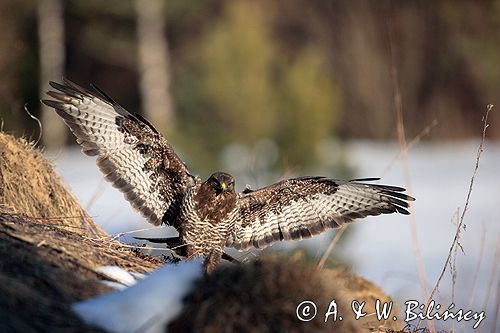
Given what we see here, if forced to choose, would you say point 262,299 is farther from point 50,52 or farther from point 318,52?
point 50,52

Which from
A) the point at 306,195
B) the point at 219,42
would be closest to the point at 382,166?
the point at 219,42

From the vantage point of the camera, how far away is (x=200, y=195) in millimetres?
5723

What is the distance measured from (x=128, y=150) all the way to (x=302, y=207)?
45.7 inches

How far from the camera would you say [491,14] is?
26641 mm

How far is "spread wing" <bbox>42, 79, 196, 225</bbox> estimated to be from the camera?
5.51 metres

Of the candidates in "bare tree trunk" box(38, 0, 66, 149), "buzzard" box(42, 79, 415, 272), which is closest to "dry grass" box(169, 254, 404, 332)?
"buzzard" box(42, 79, 415, 272)

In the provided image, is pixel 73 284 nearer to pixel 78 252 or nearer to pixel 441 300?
pixel 78 252

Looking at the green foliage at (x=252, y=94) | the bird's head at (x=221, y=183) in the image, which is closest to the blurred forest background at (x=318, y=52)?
the green foliage at (x=252, y=94)

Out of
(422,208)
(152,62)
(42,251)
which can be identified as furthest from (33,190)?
(152,62)

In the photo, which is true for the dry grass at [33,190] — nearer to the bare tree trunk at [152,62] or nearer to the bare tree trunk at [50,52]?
the bare tree trunk at [152,62]

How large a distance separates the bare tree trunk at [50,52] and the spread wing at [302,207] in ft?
73.2

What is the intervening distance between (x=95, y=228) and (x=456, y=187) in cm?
Answer: 1828

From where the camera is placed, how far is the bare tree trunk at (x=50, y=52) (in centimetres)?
2743

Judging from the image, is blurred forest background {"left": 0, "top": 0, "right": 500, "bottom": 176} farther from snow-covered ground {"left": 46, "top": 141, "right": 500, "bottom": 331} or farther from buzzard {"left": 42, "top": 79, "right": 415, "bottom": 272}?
buzzard {"left": 42, "top": 79, "right": 415, "bottom": 272}
